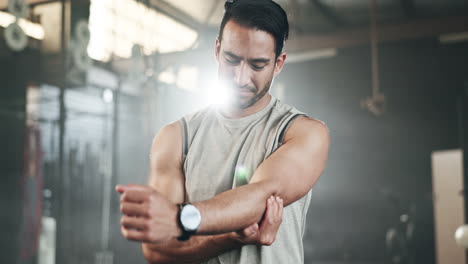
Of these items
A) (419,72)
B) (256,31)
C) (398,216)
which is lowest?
(398,216)

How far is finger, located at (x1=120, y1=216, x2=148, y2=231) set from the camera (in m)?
0.91

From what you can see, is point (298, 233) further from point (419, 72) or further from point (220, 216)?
point (419, 72)

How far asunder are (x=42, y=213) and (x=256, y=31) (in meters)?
3.38

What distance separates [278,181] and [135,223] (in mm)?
434

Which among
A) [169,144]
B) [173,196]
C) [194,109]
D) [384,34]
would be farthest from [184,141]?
[384,34]

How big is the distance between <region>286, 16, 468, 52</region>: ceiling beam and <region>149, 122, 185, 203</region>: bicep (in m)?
5.58

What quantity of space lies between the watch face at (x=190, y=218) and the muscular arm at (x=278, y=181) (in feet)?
0.07

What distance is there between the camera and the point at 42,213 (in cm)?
404

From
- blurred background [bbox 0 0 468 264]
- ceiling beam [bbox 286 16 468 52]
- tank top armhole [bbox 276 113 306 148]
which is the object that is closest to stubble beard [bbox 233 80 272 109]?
tank top armhole [bbox 276 113 306 148]

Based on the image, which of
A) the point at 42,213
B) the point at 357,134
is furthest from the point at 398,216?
the point at 42,213

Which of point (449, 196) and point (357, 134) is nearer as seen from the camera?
point (449, 196)

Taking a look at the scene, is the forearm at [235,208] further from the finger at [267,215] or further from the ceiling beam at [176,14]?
the ceiling beam at [176,14]

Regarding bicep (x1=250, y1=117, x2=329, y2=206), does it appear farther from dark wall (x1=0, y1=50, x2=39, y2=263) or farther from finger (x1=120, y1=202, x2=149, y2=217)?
dark wall (x1=0, y1=50, x2=39, y2=263)

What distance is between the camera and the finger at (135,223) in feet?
2.98
